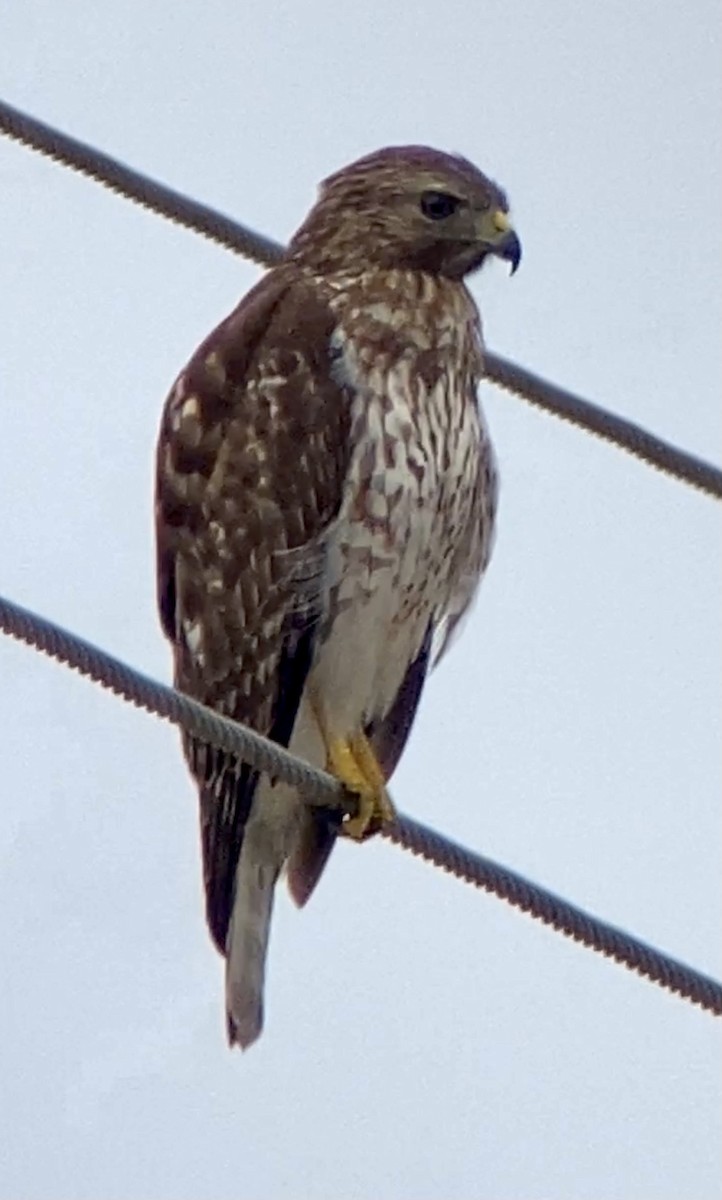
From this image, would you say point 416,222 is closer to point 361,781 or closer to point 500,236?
point 500,236

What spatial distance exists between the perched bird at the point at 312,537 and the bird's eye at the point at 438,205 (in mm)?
112

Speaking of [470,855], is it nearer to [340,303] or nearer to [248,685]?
[248,685]

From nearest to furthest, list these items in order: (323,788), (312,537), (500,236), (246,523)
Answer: (323,788)
(312,537)
(246,523)
(500,236)

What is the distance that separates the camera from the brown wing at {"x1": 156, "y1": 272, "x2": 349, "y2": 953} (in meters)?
6.20

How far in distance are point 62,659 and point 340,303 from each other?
2.00m

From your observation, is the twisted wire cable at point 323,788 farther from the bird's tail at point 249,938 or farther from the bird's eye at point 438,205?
the bird's eye at point 438,205

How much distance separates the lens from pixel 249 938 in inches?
250

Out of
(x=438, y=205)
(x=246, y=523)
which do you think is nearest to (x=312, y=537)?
(x=246, y=523)

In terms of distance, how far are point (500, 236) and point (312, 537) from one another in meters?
0.82

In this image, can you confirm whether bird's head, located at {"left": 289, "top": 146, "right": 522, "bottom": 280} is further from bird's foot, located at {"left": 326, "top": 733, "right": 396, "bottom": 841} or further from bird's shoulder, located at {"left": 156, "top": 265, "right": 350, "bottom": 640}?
bird's foot, located at {"left": 326, "top": 733, "right": 396, "bottom": 841}

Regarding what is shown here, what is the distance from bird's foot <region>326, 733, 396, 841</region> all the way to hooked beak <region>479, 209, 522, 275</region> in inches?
38.7

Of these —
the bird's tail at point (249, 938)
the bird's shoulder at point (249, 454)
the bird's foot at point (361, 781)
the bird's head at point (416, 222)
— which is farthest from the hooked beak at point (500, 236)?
the bird's tail at point (249, 938)

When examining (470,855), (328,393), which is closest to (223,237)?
(328,393)

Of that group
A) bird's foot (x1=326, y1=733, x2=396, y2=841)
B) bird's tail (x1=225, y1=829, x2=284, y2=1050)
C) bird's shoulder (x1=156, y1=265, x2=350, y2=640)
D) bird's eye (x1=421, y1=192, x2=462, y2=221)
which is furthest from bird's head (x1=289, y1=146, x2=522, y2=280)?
bird's tail (x1=225, y1=829, x2=284, y2=1050)
